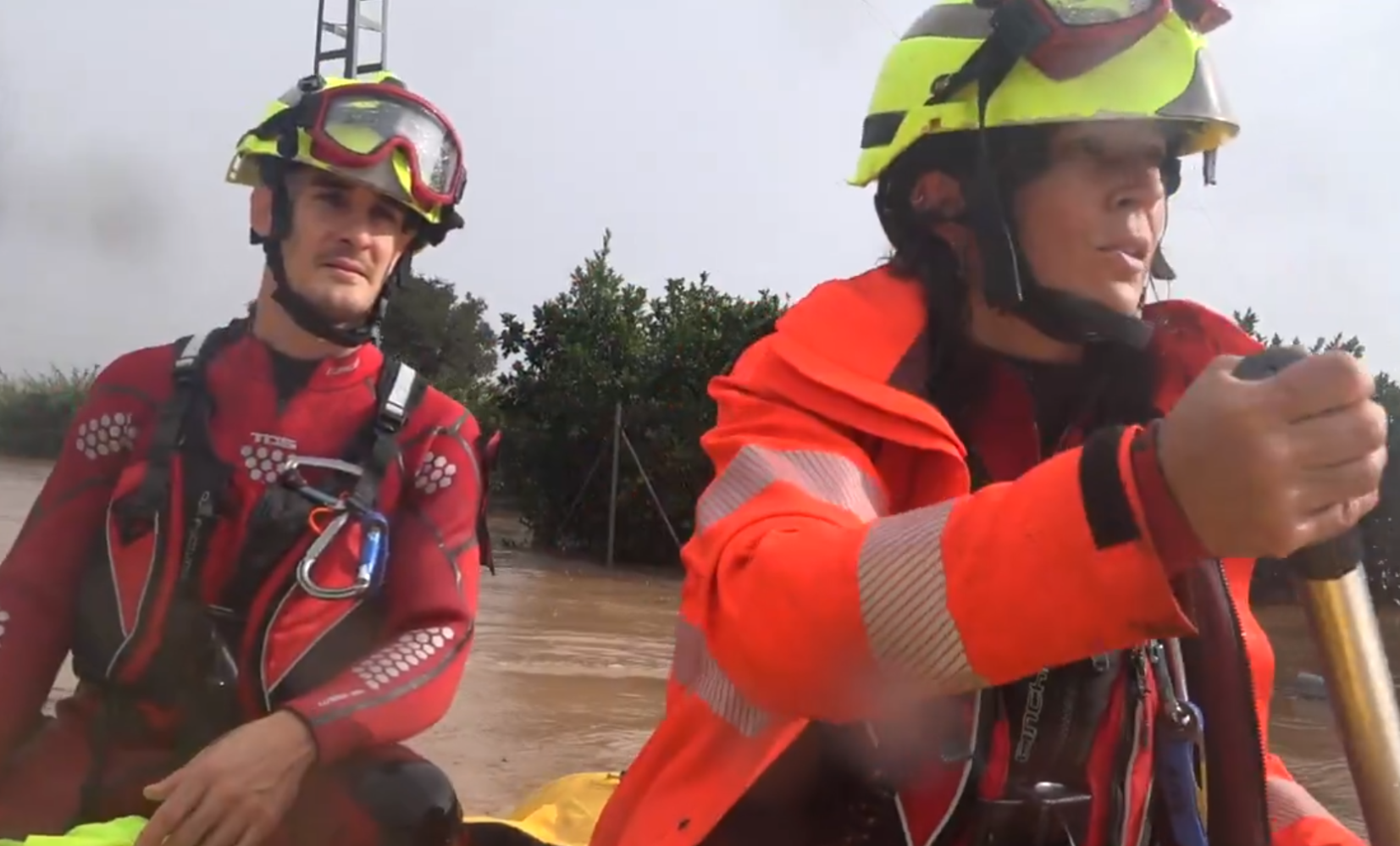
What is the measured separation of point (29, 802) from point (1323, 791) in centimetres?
532

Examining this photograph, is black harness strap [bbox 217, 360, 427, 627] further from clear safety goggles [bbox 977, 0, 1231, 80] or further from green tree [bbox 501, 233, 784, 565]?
green tree [bbox 501, 233, 784, 565]

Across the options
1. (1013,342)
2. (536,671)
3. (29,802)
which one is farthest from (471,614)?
(536,671)

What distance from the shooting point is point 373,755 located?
2154 mm

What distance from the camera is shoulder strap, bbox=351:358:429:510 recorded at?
2.30 m

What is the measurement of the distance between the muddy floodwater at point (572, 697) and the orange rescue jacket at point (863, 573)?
0.47 m

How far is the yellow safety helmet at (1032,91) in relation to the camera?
1.51 metres

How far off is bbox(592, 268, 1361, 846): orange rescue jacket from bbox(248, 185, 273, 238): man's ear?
1358 mm

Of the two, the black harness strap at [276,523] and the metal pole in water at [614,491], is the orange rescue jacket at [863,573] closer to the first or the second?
the black harness strap at [276,523]

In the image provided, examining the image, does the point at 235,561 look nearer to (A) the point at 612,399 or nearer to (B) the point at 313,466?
(B) the point at 313,466

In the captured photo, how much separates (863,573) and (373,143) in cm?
166

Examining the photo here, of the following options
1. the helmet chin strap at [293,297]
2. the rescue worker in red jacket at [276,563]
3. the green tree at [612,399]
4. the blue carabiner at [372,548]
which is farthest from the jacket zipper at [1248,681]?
the green tree at [612,399]

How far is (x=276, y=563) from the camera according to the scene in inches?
87.7

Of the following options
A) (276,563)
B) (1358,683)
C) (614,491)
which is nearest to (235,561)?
(276,563)

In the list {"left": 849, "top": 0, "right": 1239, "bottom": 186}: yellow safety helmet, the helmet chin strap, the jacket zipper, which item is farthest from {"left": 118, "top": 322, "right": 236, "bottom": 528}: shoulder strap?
the jacket zipper
